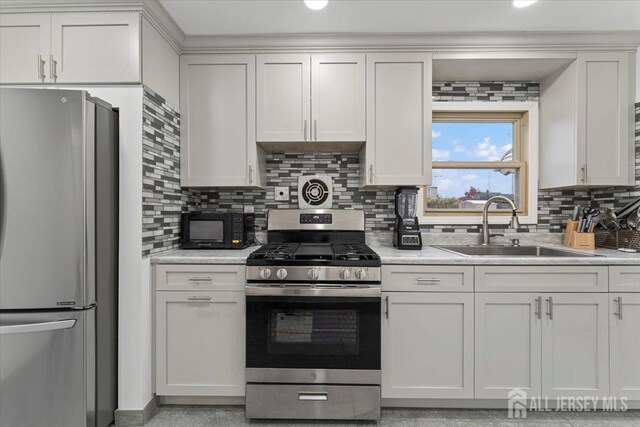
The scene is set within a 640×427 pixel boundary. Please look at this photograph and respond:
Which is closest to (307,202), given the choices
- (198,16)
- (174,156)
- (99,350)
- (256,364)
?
(174,156)

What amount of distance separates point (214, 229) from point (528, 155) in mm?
2408

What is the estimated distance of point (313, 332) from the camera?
1860mm

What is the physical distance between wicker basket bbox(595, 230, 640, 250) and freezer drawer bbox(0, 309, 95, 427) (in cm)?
321

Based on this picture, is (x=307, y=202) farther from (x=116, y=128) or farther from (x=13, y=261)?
(x=13, y=261)

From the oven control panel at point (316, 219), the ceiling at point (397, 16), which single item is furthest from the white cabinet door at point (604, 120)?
the oven control panel at point (316, 219)

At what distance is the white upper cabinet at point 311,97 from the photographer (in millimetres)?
2275

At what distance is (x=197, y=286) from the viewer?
6.37ft

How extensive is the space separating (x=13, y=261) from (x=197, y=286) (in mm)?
825

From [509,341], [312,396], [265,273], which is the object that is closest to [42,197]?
[265,273]

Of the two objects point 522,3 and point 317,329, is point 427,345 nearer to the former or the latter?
point 317,329

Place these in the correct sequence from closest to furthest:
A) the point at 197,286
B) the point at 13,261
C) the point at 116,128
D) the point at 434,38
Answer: the point at 13,261
the point at 116,128
the point at 197,286
the point at 434,38

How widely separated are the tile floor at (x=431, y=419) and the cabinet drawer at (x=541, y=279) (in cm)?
73

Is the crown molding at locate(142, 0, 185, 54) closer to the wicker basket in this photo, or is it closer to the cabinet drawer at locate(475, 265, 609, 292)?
the cabinet drawer at locate(475, 265, 609, 292)

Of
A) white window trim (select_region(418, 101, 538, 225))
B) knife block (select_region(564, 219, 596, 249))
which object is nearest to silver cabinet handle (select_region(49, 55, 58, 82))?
white window trim (select_region(418, 101, 538, 225))
